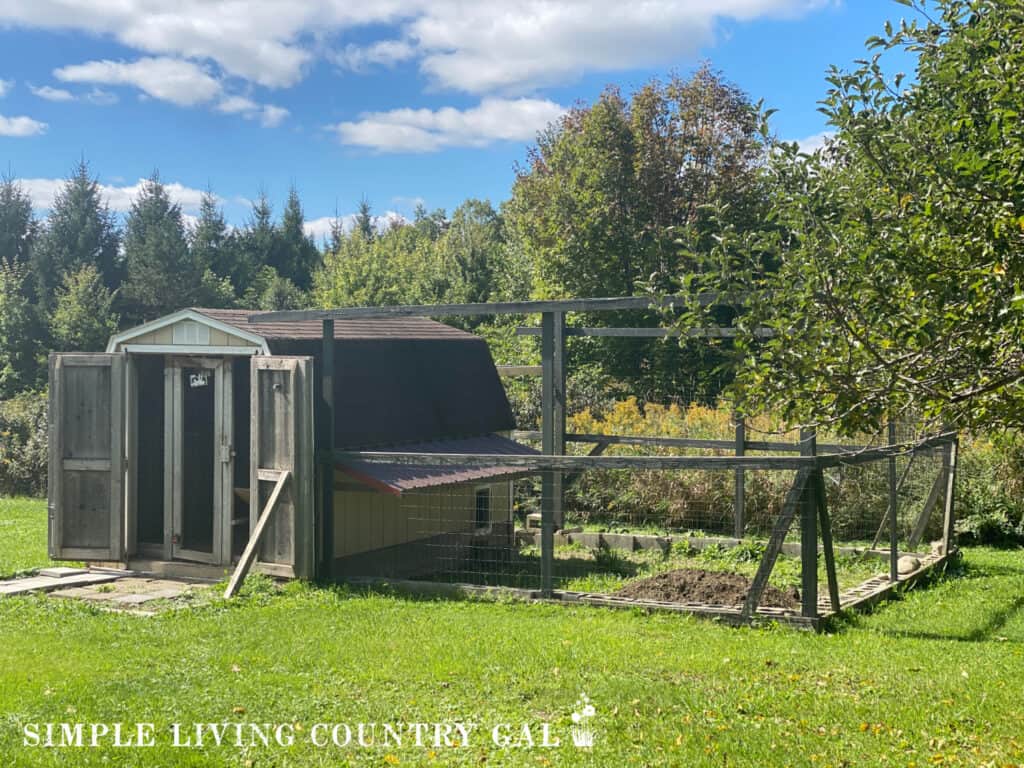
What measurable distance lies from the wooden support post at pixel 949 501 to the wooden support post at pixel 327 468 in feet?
21.3

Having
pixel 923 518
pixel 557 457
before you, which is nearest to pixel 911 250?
pixel 557 457

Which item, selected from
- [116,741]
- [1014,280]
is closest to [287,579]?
[116,741]

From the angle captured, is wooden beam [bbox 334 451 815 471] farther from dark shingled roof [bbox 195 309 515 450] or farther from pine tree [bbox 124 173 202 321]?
pine tree [bbox 124 173 202 321]

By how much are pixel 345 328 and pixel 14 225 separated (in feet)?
115

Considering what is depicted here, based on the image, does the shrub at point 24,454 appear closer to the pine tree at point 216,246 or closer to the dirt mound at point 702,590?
the dirt mound at point 702,590

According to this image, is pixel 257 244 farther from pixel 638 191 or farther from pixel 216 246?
pixel 638 191

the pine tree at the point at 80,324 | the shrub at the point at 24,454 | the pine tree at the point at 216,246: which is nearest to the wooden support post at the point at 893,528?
the shrub at the point at 24,454

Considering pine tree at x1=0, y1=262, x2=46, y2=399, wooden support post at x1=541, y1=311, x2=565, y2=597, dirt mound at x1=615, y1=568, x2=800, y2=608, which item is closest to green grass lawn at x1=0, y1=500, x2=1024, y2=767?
wooden support post at x1=541, y1=311, x2=565, y2=597

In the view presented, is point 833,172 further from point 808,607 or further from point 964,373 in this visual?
point 808,607

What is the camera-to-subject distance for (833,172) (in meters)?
5.63

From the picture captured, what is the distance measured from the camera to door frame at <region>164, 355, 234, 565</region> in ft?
35.7

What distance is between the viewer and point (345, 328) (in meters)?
12.2

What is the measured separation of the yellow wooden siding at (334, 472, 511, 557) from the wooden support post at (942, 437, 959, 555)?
4772 mm

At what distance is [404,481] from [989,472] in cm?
816
